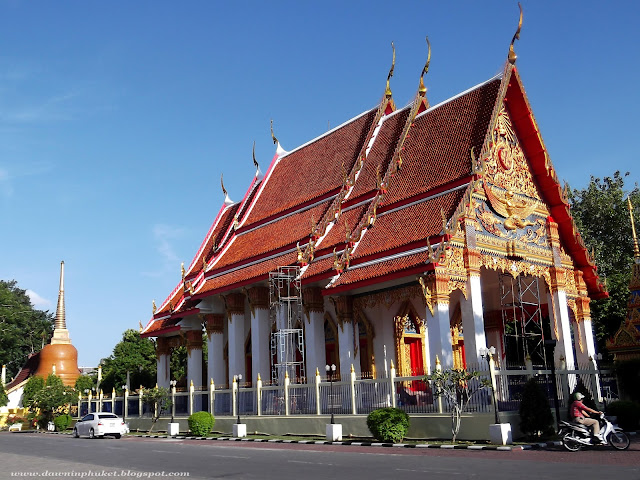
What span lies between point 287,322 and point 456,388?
752 cm

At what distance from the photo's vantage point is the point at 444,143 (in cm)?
1966

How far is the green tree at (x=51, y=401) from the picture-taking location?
100 ft

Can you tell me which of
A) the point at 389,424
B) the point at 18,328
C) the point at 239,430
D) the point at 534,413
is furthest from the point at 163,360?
the point at 18,328

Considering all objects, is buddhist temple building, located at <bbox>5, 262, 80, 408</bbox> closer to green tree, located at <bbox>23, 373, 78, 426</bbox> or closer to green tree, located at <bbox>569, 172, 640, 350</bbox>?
green tree, located at <bbox>23, 373, 78, 426</bbox>

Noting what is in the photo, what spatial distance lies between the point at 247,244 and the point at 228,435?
7.26 meters

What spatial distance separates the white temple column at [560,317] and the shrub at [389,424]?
6293 mm

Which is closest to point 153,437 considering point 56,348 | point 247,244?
point 247,244

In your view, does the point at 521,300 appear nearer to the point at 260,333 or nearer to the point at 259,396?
the point at 260,333

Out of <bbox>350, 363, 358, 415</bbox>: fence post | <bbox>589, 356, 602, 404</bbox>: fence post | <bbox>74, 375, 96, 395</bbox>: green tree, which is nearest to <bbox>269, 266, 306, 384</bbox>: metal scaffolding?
<bbox>350, 363, 358, 415</bbox>: fence post

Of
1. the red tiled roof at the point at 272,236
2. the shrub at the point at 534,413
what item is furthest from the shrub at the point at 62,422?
the shrub at the point at 534,413

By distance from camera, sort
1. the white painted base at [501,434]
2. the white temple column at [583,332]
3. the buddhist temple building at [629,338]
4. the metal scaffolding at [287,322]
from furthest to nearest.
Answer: the metal scaffolding at [287,322], the white temple column at [583,332], the buddhist temple building at [629,338], the white painted base at [501,434]

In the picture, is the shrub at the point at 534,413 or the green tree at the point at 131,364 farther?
the green tree at the point at 131,364

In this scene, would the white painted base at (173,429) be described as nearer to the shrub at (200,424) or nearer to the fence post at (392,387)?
the shrub at (200,424)

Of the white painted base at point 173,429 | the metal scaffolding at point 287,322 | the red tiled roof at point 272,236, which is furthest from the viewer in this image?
the red tiled roof at point 272,236
